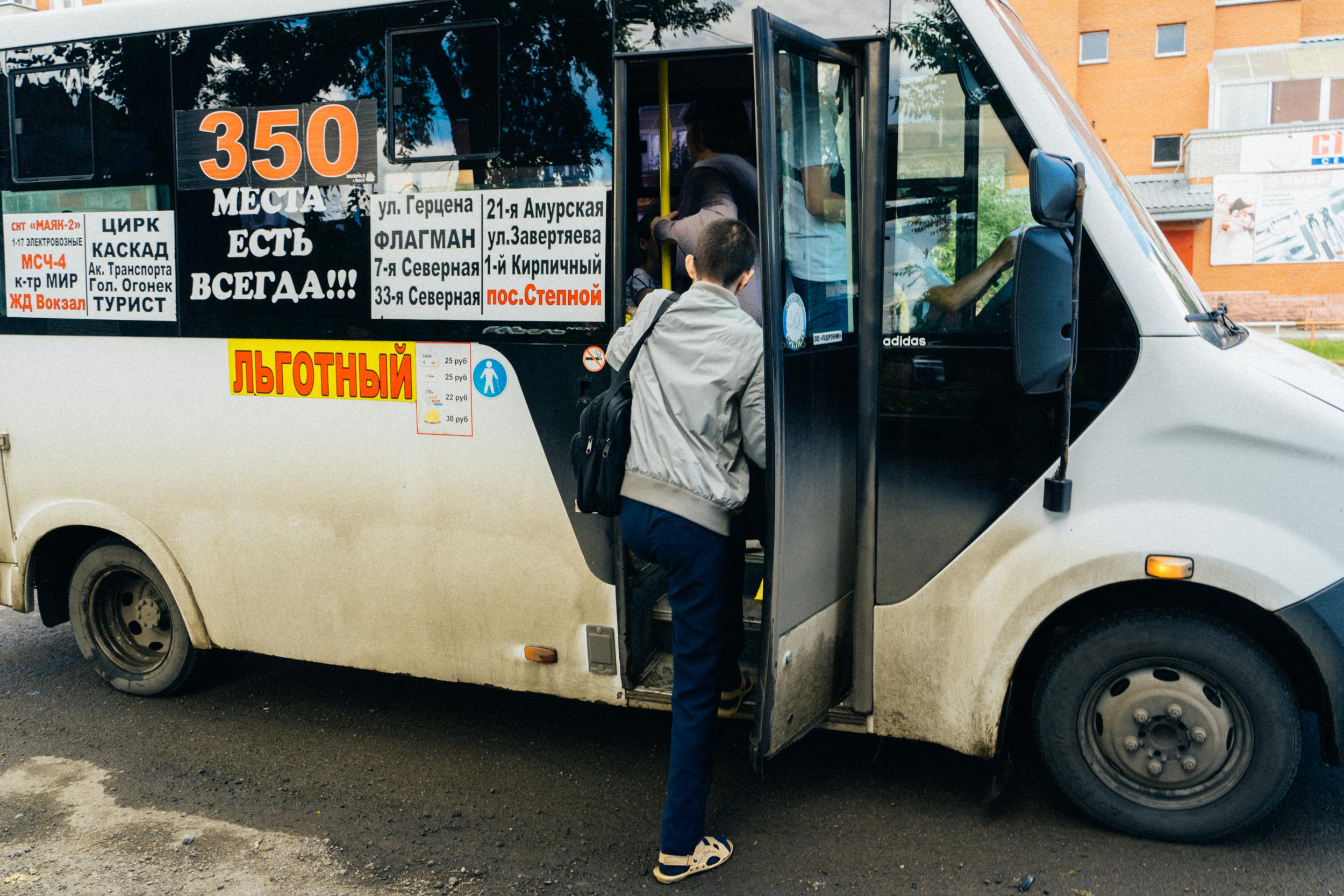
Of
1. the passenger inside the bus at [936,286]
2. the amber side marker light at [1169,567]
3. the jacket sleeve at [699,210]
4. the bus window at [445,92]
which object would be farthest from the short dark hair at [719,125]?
the amber side marker light at [1169,567]

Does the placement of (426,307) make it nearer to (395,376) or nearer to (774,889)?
(395,376)

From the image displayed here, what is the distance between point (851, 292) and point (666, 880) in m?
1.96

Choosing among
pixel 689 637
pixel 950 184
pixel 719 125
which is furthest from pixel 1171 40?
pixel 689 637

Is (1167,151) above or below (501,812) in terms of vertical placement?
above

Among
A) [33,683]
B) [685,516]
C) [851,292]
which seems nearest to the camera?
[685,516]

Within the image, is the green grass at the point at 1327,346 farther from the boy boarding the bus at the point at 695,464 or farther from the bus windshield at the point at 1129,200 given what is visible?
the boy boarding the bus at the point at 695,464

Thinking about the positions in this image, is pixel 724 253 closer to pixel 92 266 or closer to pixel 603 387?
pixel 603 387

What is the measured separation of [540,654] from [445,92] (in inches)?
82.1

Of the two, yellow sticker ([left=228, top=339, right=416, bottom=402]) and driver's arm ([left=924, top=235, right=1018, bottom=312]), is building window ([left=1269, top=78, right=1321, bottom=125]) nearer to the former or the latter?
driver's arm ([left=924, top=235, right=1018, bottom=312])

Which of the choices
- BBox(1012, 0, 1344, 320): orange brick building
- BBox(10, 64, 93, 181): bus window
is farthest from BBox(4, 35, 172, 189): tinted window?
BBox(1012, 0, 1344, 320): orange brick building

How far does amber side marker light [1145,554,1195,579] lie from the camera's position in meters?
3.32

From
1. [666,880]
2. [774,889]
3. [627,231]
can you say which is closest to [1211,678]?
[774,889]

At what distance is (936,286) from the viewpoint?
11.8 feet

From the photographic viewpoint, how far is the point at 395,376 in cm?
426
